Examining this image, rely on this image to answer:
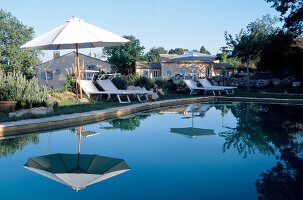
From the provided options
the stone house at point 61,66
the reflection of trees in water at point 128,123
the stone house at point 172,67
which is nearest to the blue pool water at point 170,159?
the reflection of trees in water at point 128,123

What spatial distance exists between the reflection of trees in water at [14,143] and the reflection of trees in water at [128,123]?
2.16 metres

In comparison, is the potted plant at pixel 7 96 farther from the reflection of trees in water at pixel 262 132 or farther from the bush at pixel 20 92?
the reflection of trees in water at pixel 262 132

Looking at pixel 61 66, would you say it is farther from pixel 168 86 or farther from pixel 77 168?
pixel 77 168

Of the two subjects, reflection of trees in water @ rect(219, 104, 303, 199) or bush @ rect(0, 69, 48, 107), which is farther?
bush @ rect(0, 69, 48, 107)

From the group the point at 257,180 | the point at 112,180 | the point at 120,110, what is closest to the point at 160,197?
the point at 112,180

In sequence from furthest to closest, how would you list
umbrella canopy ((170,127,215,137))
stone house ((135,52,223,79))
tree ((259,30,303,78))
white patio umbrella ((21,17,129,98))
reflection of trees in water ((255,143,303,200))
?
stone house ((135,52,223,79)), tree ((259,30,303,78)), white patio umbrella ((21,17,129,98)), umbrella canopy ((170,127,215,137)), reflection of trees in water ((255,143,303,200))

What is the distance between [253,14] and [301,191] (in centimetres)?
3122

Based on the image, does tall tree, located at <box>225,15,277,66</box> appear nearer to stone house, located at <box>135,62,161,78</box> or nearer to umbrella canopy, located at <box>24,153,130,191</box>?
stone house, located at <box>135,62,161,78</box>

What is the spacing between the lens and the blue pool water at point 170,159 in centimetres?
386

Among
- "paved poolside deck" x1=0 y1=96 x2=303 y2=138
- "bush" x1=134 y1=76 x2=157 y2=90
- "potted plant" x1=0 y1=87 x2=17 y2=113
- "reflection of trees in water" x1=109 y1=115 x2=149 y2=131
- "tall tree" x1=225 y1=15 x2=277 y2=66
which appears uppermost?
"tall tree" x1=225 y1=15 x2=277 y2=66

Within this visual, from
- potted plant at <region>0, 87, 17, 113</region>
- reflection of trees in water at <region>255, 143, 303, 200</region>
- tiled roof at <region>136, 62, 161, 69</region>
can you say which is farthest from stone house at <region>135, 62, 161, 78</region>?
reflection of trees in water at <region>255, 143, 303, 200</region>

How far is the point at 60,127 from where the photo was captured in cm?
770

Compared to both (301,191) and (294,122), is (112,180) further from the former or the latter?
(294,122)

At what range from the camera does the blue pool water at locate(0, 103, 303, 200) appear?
12.7 feet
